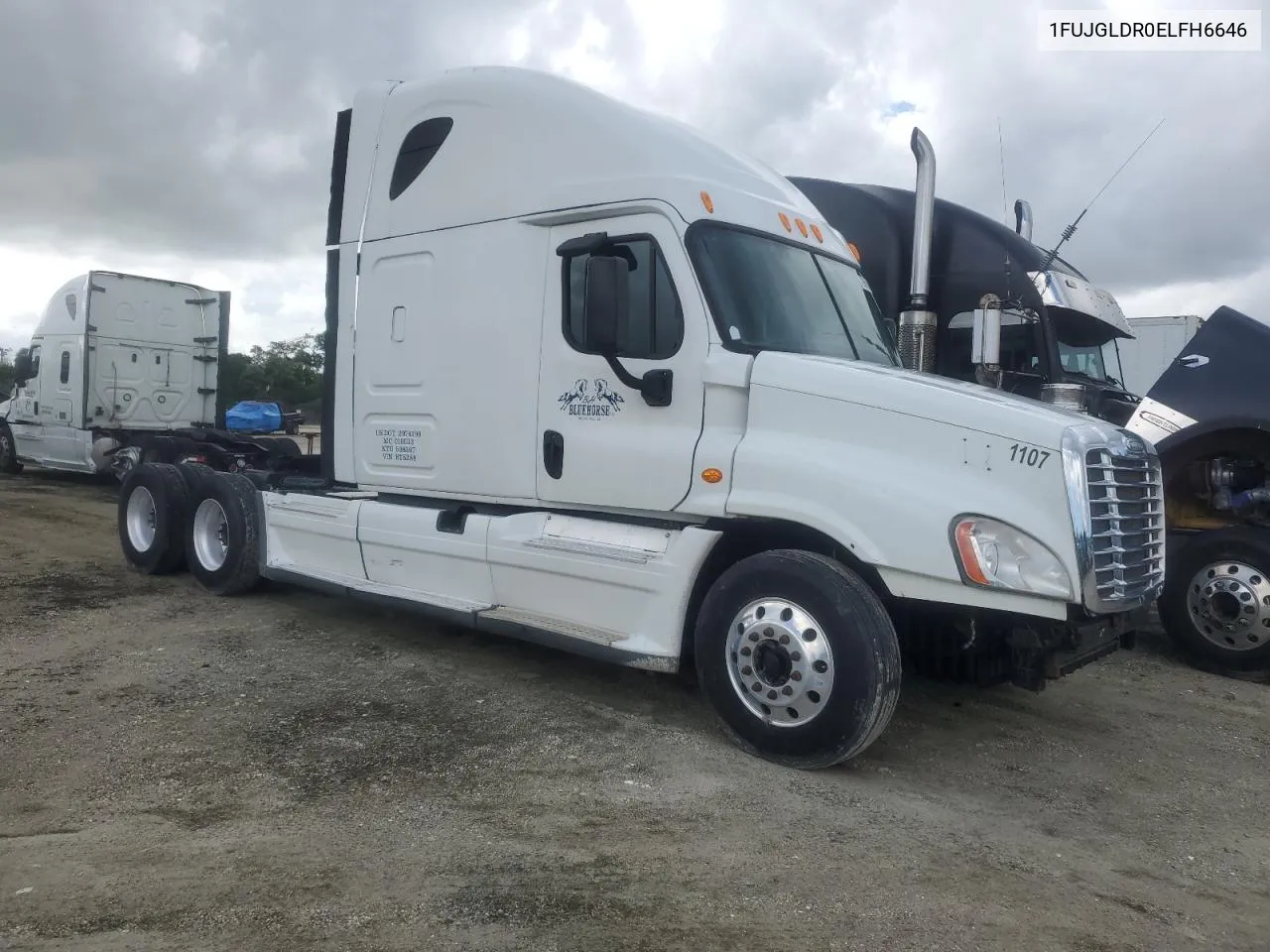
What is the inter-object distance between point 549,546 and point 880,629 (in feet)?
6.61

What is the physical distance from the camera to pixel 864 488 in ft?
14.9

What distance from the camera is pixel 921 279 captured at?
26.8 feet

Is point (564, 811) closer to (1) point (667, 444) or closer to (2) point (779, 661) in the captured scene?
(2) point (779, 661)

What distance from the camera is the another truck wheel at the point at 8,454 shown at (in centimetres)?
1878

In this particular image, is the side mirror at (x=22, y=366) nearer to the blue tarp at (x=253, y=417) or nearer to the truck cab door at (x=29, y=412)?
the truck cab door at (x=29, y=412)

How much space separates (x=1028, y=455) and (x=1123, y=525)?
71cm

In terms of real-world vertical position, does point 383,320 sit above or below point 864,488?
above

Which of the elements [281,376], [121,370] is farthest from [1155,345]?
[281,376]

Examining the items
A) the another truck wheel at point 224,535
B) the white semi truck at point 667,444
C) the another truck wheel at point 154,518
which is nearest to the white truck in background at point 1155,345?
the white semi truck at point 667,444

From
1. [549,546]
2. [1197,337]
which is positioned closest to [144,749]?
[549,546]

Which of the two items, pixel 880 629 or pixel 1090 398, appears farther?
pixel 1090 398

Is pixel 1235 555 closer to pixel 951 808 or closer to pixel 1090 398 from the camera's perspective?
pixel 1090 398

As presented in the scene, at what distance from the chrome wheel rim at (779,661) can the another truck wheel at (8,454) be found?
18063mm

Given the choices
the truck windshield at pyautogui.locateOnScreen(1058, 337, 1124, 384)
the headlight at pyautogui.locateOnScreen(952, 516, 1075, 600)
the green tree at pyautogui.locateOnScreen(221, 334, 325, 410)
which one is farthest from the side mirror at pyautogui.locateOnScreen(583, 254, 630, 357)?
the green tree at pyautogui.locateOnScreen(221, 334, 325, 410)
